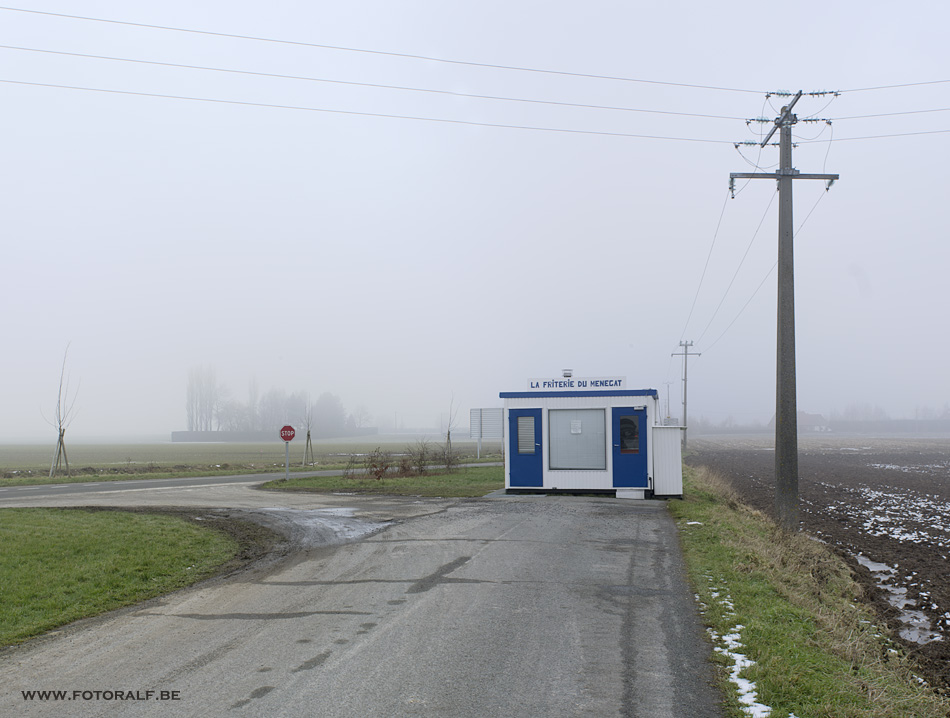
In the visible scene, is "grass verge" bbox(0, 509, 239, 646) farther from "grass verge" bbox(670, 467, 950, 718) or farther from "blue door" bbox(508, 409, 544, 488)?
"blue door" bbox(508, 409, 544, 488)

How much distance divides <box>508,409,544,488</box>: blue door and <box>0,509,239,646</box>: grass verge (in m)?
9.57

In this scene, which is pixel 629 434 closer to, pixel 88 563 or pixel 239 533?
pixel 239 533

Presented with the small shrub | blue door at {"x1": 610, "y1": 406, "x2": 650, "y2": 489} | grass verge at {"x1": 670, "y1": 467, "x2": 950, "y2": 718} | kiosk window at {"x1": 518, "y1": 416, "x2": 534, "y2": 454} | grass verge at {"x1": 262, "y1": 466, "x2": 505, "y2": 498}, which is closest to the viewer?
grass verge at {"x1": 670, "y1": 467, "x2": 950, "y2": 718}

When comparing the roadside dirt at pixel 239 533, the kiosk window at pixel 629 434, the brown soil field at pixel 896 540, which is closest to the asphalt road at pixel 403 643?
the roadside dirt at pixel 239 533

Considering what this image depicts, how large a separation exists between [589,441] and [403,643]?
14343mm

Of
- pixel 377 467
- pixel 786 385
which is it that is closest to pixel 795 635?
pixel 786 385

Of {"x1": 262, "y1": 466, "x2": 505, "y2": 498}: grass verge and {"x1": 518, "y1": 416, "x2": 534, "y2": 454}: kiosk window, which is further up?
{"x1": 518, "y1": 416, "x2": 534, "y2": 454}: kiosk window

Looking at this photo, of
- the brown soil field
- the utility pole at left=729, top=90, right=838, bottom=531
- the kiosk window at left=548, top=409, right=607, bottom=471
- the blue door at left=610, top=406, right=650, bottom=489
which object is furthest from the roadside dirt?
the utility pole at left=729, top=90, right=838, bottom=531

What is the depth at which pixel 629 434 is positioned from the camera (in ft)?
64.8

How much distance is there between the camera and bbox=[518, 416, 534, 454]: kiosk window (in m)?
20.5

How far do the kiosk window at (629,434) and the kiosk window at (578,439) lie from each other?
1.63 ft

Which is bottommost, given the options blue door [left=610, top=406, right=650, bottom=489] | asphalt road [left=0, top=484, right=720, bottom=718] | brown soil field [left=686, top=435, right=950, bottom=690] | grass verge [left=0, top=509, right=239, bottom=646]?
brown soil field [left=686, top=435, right=950, bottom=690]

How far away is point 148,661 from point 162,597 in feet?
9.11

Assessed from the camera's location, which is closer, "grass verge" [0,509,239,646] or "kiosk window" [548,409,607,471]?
"grass verge" [0,509,239,646]
